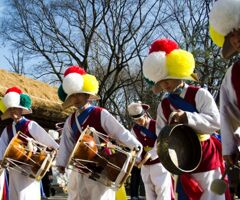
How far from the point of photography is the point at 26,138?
635cm

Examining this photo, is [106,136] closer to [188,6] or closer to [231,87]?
[231,87]

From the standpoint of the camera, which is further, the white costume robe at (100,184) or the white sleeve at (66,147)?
the white sleeve at (66,147)

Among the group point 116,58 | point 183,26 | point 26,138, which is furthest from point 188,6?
point 26,138

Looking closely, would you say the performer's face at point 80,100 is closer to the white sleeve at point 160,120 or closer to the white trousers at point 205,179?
the white sleeve at point 160,120

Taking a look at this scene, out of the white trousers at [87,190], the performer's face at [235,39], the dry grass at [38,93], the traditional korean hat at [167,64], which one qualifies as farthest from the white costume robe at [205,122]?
the dry grass at [38,93]

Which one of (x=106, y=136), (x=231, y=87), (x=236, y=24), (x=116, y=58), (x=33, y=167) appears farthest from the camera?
(x=116, y=58)

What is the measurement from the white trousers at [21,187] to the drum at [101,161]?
1.50 m

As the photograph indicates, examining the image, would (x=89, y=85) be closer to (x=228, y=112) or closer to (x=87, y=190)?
(x=87, y=190)

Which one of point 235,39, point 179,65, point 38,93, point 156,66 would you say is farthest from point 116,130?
point 38,93

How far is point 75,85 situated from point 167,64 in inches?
55.3

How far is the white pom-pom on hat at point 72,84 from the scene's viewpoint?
5.66 meters

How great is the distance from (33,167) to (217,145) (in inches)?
106

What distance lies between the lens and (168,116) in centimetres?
466

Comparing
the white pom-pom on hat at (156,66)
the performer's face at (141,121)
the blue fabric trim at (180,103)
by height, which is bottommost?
the performer's face at (141,121)
